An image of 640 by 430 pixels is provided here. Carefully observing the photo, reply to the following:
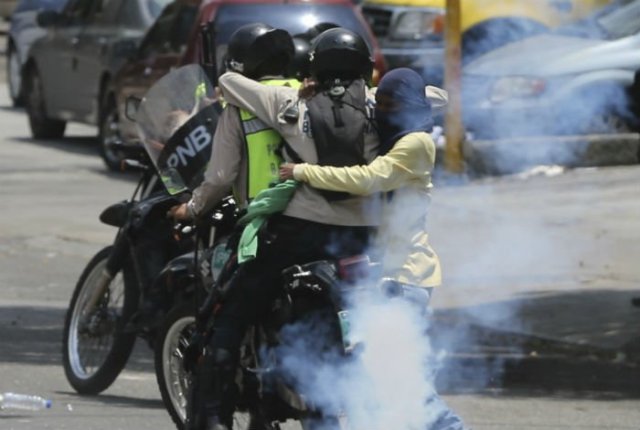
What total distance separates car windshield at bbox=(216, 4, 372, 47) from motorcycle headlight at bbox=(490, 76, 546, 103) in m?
1.42

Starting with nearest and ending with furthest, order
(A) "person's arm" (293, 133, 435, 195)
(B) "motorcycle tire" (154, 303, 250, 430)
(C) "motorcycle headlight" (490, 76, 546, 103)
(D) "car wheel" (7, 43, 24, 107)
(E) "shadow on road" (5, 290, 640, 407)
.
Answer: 1. (A) "person's arm" (293, 133, 435, 195)
2. (B) "motorcycle tire" (154, 303, 250, 430)
3. (E) "shadow on road" (5, 290, 640, 407)
4. (C) "motorcycle headlight" (490, 76, 546, 103)
5. (D) "car wheel" (7, 43, 24, 107)

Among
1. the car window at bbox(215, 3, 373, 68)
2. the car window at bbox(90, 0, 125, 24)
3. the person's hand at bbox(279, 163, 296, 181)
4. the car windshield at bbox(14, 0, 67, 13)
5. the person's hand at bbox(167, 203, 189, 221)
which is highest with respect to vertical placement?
the person's hand at bbox(279, 163, 296, 181)

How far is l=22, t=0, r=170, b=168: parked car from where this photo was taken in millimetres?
17859

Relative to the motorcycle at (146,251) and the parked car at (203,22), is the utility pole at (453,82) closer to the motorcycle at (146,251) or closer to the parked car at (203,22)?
the parked car at (203,22)

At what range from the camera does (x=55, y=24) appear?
19.5m

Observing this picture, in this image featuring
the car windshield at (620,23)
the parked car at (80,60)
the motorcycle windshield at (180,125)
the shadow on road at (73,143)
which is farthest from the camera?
the shadow on road at (73,143)

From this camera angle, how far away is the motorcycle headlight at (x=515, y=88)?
1217 centimetres

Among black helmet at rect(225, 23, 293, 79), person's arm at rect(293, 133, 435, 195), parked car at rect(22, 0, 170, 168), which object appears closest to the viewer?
person's arm at rect(293, 133, 435, 195)

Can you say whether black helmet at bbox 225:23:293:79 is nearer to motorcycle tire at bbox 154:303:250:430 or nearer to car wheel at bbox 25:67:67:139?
motorcycle tire at bbox 154:303:250:430

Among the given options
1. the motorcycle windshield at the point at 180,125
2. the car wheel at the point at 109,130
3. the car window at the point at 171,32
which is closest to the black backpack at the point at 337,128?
the motorcycle windshield at the point at 180,125

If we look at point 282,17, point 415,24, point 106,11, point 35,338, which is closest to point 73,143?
point 106,11

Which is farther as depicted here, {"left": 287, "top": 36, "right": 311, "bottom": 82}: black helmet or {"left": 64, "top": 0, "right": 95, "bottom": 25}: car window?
{"left": 64, "top": 0, "right": 95, "bottom": 25}: car window

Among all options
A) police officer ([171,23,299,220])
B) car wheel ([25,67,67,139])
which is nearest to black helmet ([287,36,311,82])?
police officer ([171,23,299,220])

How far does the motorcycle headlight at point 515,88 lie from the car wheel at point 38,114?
705 cm
